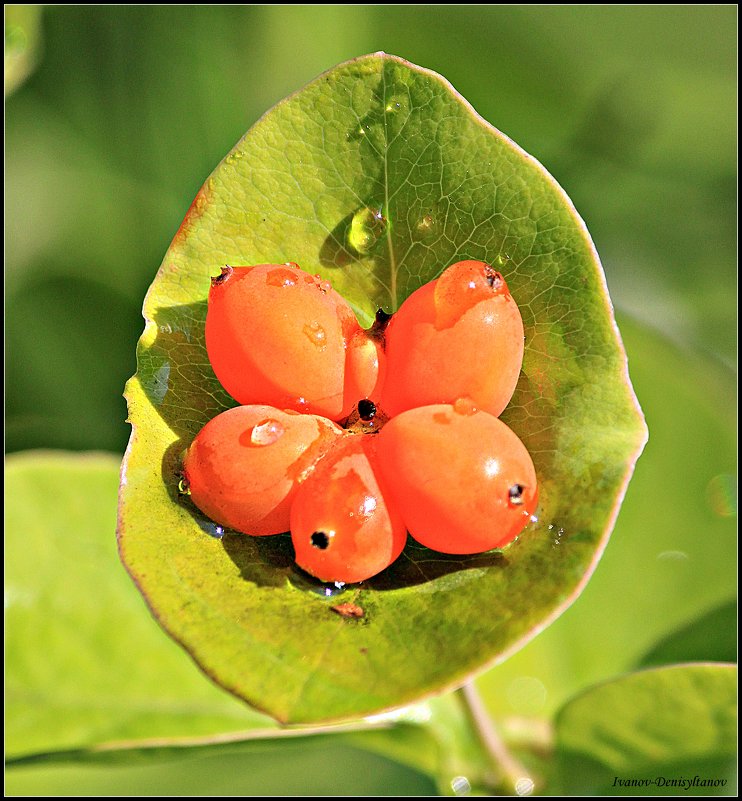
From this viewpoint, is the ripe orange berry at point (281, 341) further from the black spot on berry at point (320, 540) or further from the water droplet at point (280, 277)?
the black spot on berry at point (320, 540)

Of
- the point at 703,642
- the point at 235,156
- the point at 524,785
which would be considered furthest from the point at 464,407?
the point at 703,642

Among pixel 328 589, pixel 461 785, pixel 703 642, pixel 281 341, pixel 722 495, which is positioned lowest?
pixel 461 785

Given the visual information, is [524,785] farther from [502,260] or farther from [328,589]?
[502,260]

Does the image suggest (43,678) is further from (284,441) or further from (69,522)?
(284,441)

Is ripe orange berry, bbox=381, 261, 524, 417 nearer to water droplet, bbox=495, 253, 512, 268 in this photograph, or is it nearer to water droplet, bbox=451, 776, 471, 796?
water droplet, bbox=495, 253, 512, 268

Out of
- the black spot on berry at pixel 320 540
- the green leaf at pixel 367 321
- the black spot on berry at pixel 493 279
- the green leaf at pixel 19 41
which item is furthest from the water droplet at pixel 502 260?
the green leaf at pixel 19 41

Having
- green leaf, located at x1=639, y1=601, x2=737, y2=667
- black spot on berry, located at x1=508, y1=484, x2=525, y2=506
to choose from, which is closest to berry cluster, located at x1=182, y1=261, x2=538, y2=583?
black spot on berry, located at x1=508, y1=484, x2=525, y2=506
